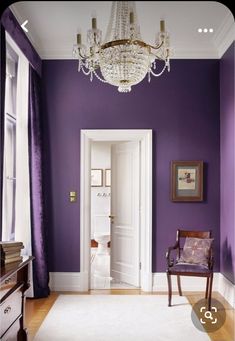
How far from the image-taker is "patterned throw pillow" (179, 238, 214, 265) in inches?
172

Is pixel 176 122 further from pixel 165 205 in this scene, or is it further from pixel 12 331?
pixel 12 331

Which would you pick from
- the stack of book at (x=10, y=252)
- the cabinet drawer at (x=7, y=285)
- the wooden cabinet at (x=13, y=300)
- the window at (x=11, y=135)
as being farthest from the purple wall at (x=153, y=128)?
the cabinet drawer at (x=7, y=285)

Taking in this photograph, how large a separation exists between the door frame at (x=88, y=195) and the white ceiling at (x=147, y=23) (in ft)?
3.79

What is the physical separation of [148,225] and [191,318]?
A: 1438 millimetres

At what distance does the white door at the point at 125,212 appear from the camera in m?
5.27

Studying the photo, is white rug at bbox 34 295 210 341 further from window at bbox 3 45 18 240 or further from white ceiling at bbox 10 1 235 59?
white ceiling at bbox 10 1 235 59

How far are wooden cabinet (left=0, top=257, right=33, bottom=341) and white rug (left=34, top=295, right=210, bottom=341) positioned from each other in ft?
1.77

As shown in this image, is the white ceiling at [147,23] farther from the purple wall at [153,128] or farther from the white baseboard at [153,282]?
the white baseboard at [153,282]

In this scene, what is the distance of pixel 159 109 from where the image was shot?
506 cm

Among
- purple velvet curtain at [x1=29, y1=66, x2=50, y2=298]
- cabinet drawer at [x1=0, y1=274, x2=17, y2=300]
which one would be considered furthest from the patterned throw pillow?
cabinet drawer at [x1=0, y1=274, x2=17, y2=300]

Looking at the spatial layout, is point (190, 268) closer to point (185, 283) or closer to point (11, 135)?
point (185, 283)

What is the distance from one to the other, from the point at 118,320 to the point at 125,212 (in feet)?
6.25

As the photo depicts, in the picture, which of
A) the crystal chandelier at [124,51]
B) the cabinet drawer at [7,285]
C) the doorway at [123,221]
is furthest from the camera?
the doorway at [123,221]

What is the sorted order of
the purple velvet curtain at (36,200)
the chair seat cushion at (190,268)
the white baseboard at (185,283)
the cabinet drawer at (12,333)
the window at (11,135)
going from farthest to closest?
the white baseboard at (185,283)
the purple velvet curtain at (36,200)
the window at (11,135)
the chair seat cushion at (190,268)
the cabinet drawer at (12,333)
